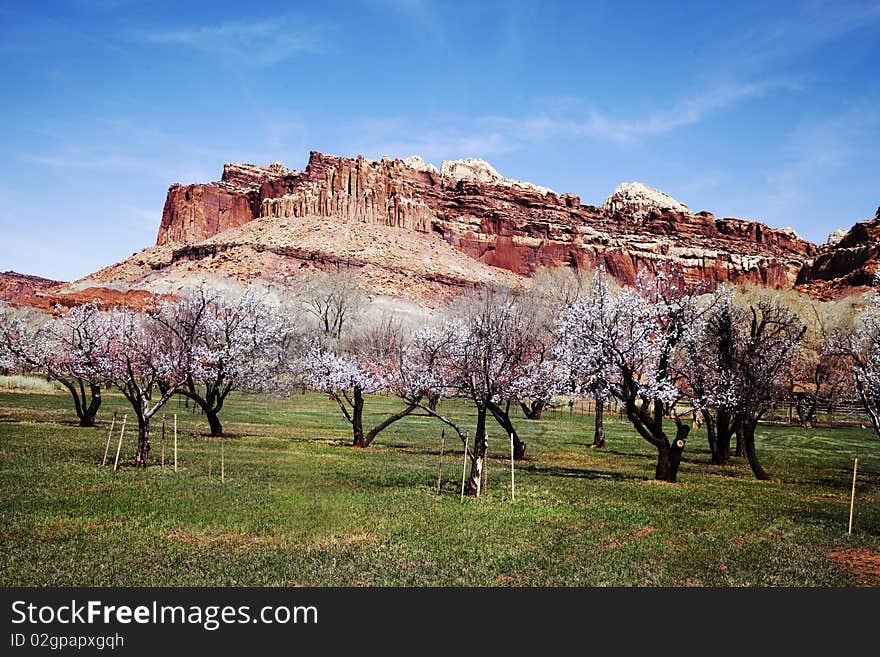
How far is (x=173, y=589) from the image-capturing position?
31.7ft

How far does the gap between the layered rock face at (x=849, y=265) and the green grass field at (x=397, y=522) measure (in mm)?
93596

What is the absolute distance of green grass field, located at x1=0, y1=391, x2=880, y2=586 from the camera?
1120cm

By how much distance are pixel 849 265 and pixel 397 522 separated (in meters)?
136

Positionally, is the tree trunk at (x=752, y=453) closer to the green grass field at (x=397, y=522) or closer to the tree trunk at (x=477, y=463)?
the green grass field at (x=397, y=522)

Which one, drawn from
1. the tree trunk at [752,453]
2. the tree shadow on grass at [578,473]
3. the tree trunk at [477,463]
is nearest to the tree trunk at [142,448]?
the tree trunk at [477,463]

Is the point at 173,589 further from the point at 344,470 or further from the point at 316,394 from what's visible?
the point at 316,394

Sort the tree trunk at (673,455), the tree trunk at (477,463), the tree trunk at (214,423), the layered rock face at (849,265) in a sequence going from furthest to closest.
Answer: the layered rock face at (849,265) < the tree trunk at (214,423) < the tree trunk at (673,455) < the tree trunk at (477,463)

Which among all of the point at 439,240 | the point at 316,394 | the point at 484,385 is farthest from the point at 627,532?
the point at 439,240

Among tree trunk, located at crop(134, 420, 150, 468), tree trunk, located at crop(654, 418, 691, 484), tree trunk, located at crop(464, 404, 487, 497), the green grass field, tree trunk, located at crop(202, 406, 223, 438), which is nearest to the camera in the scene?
the green grass field

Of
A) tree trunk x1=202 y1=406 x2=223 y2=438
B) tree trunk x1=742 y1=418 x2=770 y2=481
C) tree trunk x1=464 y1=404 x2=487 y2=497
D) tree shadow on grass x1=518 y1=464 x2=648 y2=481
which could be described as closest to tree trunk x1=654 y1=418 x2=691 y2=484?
tree shadow on grass x1=518 y1=464 x2=648 y2=481

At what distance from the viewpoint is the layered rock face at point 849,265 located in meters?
112

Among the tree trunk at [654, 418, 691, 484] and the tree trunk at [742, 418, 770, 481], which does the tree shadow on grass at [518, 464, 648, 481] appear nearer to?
the tree trunk at [654, 418, 691, 484]

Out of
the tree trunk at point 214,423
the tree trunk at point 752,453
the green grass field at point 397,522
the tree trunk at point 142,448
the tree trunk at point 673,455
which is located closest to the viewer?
the green grass field at point 397,522

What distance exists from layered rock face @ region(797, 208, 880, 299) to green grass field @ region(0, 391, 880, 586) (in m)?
93.6
